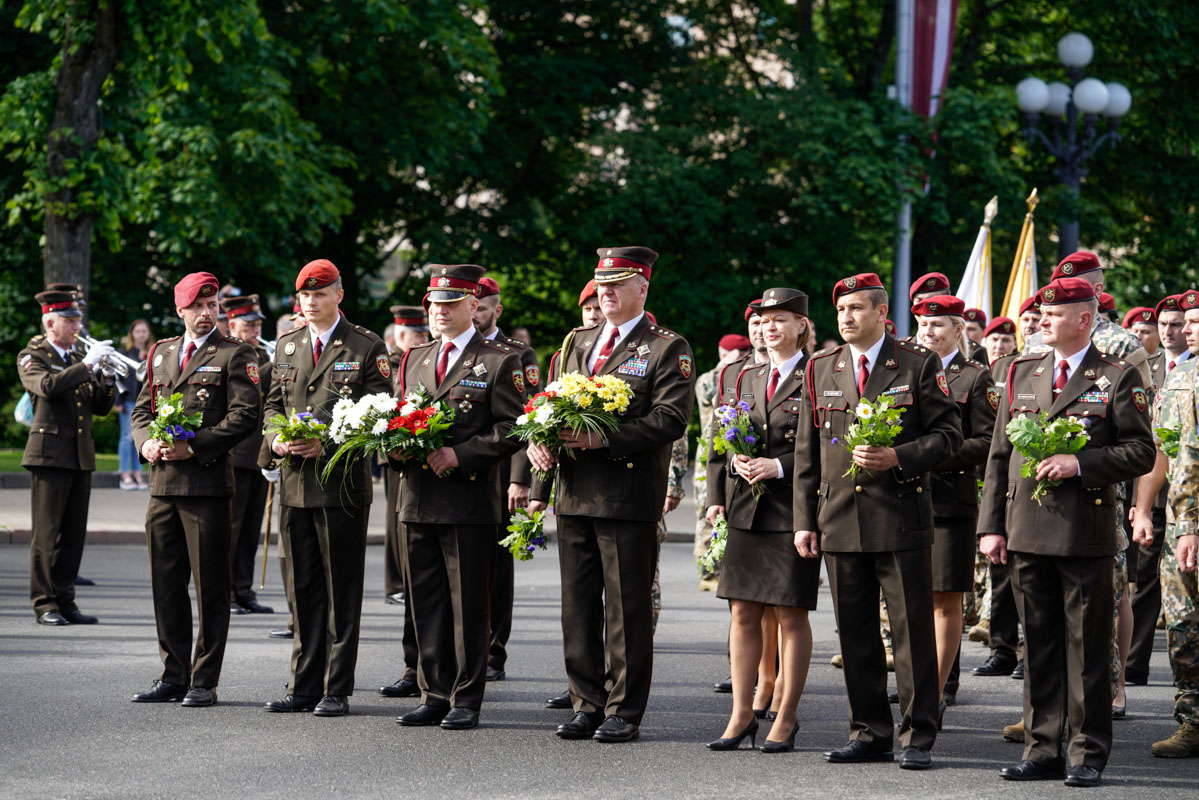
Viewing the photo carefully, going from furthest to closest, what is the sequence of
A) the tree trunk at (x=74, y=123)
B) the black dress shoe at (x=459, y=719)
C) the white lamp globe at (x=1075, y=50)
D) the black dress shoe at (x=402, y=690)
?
1. the white lamp globe at (x=1075, y=50)
2. the tree trunk at (x=74, y=123)
3. the black dress shoe at (x=402, y=690)
4. the black dress shoe at (x=459, y=719)

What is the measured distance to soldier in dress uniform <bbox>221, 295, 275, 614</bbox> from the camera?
38.2ft

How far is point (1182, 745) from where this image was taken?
7320mm

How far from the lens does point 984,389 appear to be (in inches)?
337

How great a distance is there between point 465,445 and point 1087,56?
50.3 ft

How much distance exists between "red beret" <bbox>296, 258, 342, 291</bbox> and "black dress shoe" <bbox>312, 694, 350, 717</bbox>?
2224mm

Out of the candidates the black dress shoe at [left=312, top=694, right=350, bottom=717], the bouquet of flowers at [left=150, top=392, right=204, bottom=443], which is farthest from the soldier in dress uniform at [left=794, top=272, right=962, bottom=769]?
the bouquet of flowers at [left=150, top=392, right=204, bottom=443]

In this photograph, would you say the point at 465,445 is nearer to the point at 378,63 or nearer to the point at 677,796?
the point at 677,796

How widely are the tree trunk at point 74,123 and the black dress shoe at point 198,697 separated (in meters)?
12.6

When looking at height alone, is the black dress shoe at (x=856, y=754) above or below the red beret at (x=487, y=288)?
below

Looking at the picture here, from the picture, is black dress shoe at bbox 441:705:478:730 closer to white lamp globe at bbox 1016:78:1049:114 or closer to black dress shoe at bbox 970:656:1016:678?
black dress shoe at bbox 970:656:1016:678

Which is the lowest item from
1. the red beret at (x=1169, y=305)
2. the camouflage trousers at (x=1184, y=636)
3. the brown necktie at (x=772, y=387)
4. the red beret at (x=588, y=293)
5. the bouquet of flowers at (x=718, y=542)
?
the camouflage trousers at (x=1184, y=636)

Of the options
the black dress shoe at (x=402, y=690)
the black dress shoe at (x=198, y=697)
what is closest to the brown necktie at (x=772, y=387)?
the black dress shoe at (x=402, y=690)

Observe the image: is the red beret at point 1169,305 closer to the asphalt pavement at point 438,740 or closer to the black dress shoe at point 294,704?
the asphalt pavement at point 438,740

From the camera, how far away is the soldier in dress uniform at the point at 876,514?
6.98 metres
